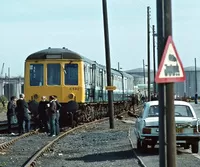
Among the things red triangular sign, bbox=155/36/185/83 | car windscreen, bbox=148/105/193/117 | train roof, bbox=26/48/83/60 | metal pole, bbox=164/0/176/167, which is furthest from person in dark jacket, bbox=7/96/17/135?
red triangular sign, bbox=155/36/185/83

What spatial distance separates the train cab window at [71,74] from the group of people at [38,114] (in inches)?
86.1

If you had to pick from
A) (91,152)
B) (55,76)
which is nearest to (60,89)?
(55,76)

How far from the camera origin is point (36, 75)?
29.3m

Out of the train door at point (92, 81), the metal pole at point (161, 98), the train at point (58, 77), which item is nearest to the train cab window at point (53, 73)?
the train at point (58, 77)

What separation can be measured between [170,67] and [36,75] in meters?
20.6

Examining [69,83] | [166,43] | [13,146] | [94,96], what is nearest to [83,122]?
[94,96]

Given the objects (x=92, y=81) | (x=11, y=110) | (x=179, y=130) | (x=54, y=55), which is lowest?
(x=179, y=130)

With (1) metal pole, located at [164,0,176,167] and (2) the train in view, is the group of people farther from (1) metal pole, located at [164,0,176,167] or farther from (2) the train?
(1) metal pole, located at [164,0,176,167]

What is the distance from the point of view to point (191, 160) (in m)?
16.2

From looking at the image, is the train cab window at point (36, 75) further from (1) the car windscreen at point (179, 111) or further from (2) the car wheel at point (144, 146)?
(1) the car windscreen at point (179, 111)

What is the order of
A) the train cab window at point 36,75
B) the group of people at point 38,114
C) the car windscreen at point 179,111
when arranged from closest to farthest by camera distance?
Result: the car windscreen at point 179,111 → the group of people at point 38,114 → the train cab window at point 36,75

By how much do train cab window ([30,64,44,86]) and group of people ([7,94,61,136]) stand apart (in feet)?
5.01

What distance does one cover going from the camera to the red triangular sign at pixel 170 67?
29.7ft

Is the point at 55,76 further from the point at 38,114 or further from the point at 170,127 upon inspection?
the point at 170,127
